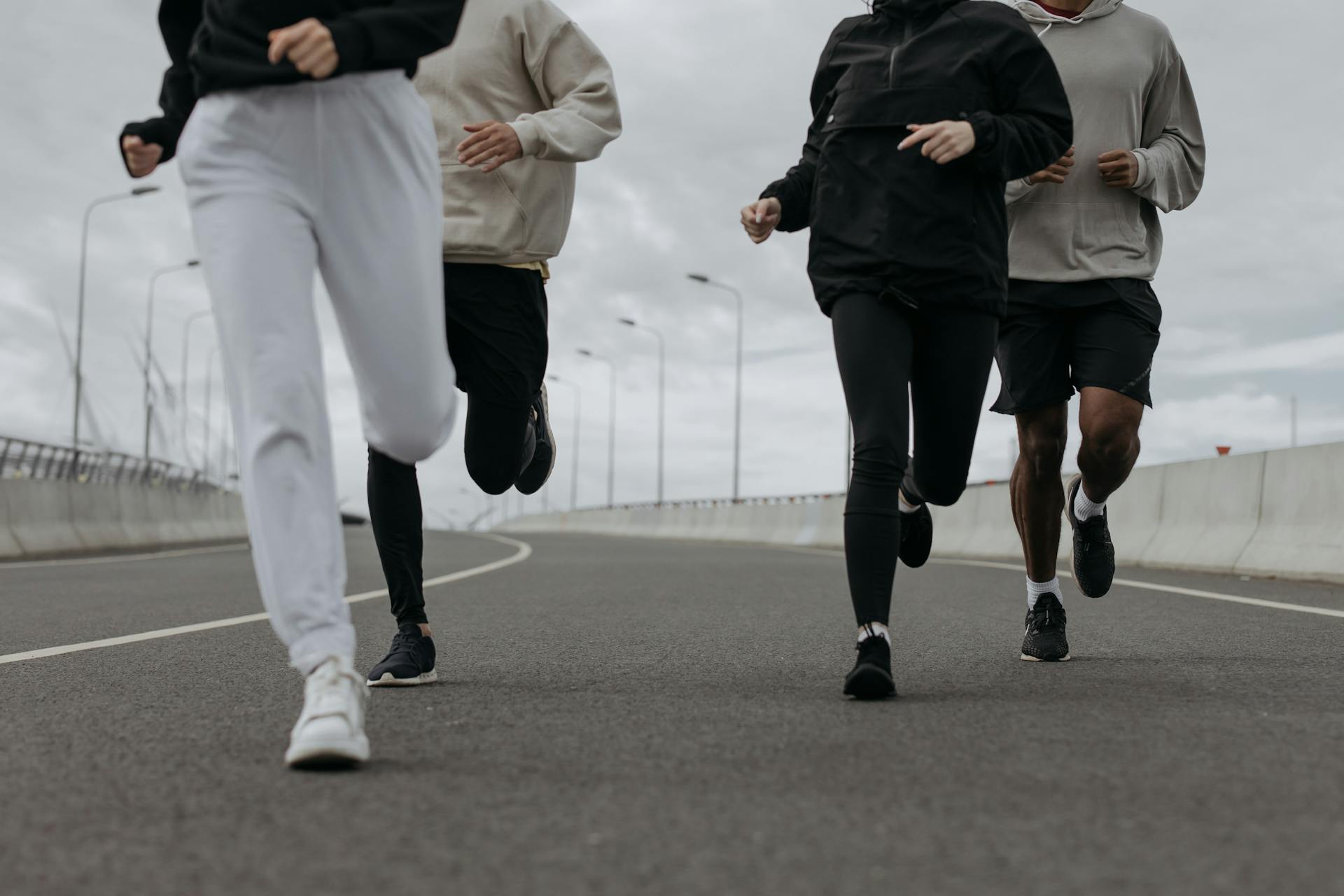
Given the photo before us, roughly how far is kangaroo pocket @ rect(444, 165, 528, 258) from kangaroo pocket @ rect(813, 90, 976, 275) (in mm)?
1045

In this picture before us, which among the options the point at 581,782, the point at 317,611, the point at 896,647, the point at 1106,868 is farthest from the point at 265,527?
the point at 896,647

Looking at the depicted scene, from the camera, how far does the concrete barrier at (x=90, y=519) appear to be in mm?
16641

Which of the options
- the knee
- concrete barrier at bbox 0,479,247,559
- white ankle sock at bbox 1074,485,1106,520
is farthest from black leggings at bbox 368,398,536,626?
concrete barrier at bbox 0,479,247,559

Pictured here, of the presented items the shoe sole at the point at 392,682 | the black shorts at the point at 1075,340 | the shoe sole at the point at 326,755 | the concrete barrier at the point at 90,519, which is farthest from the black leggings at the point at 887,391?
the concrete barrier at the point at 90,519

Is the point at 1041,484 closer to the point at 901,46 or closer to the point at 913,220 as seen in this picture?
the point at 913,220

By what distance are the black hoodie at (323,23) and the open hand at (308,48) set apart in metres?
0.03

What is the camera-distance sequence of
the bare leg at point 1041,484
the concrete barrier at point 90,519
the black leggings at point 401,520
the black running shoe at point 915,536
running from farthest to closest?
the concrete barrier at point 90,519
the bare leg at point 1041,484
the black running shoe at point 915,536
the black leggings at point 401,520

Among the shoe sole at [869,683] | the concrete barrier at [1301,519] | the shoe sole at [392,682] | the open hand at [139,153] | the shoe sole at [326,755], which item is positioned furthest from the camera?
the concrete barrier at [1301,519]

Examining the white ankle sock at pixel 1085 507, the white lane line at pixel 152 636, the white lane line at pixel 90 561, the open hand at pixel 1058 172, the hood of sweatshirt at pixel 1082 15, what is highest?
the hood of sweatshirt at pixel 1082 15

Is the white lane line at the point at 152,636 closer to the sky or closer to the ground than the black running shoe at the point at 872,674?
closer to the ground

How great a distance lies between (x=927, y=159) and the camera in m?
4.39

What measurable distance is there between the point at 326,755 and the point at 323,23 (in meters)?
1.55

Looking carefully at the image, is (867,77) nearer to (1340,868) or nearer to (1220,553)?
(1340,868)

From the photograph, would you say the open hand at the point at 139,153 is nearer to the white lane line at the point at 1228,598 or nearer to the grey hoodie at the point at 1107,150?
the grey hoodie at the point at 1107,150
